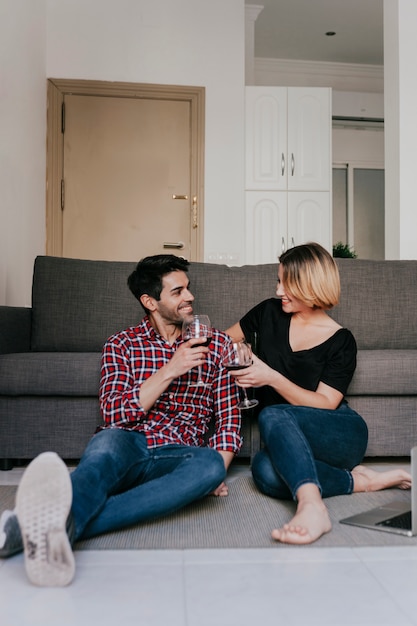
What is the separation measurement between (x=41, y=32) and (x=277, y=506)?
Result: 3831mm

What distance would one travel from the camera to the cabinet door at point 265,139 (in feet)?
16.0

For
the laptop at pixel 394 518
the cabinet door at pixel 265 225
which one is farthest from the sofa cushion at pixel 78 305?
the cabinet door at pixel 265 225

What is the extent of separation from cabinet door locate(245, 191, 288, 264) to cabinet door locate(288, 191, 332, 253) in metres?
0.05

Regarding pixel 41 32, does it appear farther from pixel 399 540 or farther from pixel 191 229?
pixel 399 540

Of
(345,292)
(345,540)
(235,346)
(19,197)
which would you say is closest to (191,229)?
(19,197)

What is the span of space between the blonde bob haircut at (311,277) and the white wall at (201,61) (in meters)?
2.69

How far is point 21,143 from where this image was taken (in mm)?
3877

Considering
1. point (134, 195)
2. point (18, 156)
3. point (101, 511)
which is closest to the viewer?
point (101, 511)

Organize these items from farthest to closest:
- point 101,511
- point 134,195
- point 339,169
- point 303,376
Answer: point 339,169 → point 134,195 → point 303,376 → point 101,511

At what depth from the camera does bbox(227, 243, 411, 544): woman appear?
1.84 metres

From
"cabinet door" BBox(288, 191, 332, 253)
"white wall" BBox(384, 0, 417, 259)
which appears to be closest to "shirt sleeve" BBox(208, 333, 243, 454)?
"white wall" BBox(384, 0, 417, 259)

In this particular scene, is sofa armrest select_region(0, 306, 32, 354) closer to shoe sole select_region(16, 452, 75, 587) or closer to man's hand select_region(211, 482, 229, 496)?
man's hand select_region(211, 482, 229, 496)

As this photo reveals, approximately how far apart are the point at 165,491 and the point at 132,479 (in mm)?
165

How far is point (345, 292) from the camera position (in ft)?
9.70
